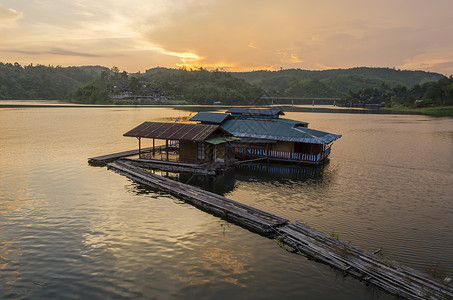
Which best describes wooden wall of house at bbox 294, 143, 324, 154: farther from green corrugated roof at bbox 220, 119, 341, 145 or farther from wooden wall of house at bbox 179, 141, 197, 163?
wooden wall of house at bbox 179, 141, 197, 163

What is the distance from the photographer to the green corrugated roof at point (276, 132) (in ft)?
134

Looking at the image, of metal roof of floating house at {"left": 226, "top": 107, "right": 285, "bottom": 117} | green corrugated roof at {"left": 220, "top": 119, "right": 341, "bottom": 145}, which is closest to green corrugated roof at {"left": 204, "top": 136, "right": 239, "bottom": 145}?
green corrugated roof at {"left": 220, "top": 119, "right": 341, "bottom": 145}

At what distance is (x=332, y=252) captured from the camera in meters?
17.4

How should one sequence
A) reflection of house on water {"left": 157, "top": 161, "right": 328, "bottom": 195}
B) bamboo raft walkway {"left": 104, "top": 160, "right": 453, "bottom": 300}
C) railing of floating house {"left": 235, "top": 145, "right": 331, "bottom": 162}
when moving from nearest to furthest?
bamboo raft walkway {"left": 104, "top": 160, "right": 453, "bottom": 300}
reflection of house on water {"left": 157, "top": 161, "right": 328, "bottom": 195}
railing of floating house {"left": 235, "top": 145, "right": 331, "bottom": 162}

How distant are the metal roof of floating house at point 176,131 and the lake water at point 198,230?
5.52 meters

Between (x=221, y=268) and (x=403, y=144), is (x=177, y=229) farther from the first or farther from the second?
(x=403, y=144)

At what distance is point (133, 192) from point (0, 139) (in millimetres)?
50028

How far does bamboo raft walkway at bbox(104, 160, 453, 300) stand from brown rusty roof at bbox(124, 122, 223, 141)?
34.2 feet

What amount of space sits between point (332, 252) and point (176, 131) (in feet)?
89.3

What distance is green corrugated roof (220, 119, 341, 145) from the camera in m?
41.0

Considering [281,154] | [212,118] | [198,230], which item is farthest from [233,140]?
[198,230]

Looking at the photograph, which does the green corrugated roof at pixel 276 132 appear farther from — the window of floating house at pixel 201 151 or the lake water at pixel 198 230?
the window of floating house at pixel 201 151

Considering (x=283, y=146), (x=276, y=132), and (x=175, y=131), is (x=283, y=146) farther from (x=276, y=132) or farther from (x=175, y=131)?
(x=175, y=131)

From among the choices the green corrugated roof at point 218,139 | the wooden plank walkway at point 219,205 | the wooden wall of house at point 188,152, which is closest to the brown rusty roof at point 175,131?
the green corrugated roof at point 218,139
